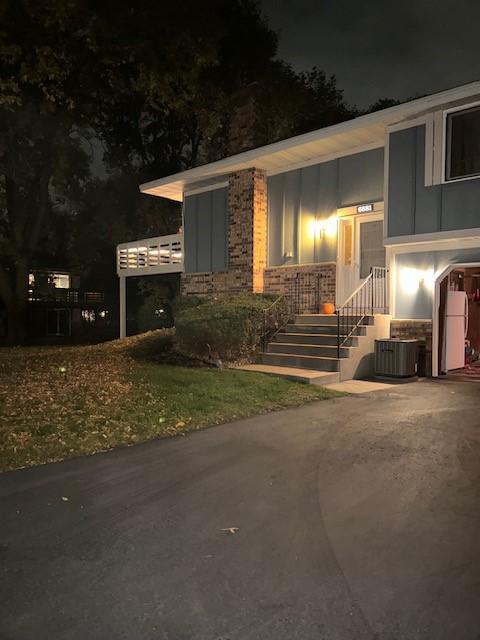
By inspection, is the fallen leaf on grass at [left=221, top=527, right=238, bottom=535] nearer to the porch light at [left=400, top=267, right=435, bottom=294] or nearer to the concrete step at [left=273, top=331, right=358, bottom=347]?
the concrete step at [left=273, top=331, right=358, bottom=347]

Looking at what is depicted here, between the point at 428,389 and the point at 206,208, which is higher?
the point at 206,208

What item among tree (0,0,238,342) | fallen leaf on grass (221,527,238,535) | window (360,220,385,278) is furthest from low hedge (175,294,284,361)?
fallen leaf on grass (221,527,238,535)

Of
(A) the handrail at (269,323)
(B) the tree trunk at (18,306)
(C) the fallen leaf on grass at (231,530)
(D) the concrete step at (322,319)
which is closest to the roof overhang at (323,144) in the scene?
(A) the handrail at (269,323)

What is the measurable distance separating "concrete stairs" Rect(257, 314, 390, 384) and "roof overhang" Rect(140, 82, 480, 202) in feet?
13.2

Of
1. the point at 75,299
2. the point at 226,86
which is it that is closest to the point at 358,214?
the point at 226,86

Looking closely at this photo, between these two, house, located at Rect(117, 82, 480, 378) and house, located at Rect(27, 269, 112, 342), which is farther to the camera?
house, located at Rect(27, 269, 112, 342)

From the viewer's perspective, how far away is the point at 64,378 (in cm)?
887

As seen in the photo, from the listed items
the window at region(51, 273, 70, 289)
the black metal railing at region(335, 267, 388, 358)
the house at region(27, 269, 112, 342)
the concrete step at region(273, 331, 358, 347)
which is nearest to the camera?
the concrete step at region(273, 331, 358, 347)

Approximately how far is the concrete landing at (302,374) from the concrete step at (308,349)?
0.59 meters

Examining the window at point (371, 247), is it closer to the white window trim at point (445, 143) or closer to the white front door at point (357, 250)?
the white front door at point (357, 250)

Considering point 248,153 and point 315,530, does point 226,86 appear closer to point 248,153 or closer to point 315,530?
point 248,153

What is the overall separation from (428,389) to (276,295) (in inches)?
191

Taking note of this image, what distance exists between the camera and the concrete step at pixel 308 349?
10.3 meters

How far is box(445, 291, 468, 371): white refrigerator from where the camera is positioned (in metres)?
11.3
